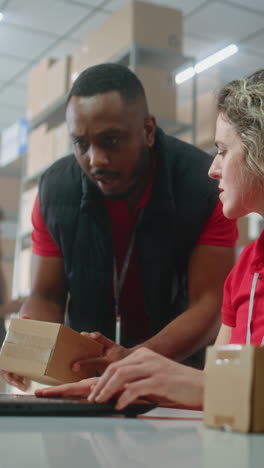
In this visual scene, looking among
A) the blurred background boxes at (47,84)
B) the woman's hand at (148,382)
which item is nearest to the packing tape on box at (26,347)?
the woman's hand at (148,382)

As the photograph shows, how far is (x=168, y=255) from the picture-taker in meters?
1.59

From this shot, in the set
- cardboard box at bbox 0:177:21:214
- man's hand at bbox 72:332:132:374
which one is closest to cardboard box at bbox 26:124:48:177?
Answer: cardboard box at bbox 0:177:21:214

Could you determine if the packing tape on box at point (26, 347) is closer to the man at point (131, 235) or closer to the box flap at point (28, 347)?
the box flap at point (28, 347)

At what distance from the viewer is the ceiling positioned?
415 cm

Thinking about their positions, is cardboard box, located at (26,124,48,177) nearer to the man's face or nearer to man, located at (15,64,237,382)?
man, located at (15,64,237,382)

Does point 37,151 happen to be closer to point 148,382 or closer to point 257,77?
point 257,77

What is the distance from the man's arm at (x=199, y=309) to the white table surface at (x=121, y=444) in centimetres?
69

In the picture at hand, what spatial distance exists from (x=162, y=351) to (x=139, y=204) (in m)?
0.40

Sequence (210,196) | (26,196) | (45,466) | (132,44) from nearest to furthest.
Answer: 1. (45,466)
2. (210,196)
3. (132,44)
4. (26,196)

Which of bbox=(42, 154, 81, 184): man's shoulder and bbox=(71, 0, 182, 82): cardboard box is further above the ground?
bbox=(71, 0, 182, 82): cardboard box

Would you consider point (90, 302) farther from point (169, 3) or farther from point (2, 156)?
point (2, 156)

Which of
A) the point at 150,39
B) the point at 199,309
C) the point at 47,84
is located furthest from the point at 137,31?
the point at 199,309

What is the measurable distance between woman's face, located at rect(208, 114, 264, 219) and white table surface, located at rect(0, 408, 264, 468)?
500mm

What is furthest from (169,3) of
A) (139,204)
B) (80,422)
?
(80,422)
